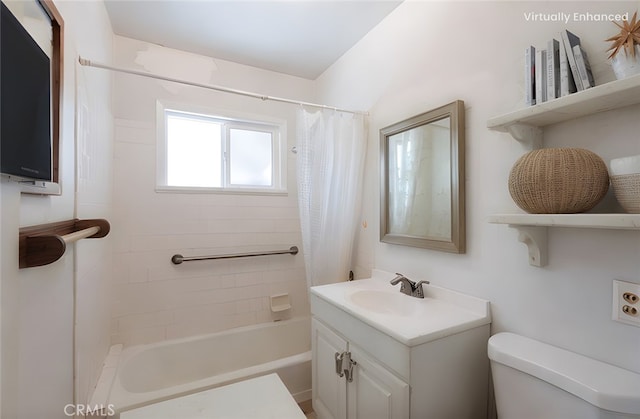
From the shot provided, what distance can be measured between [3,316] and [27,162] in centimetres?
34

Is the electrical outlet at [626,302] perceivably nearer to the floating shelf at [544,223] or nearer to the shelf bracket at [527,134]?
the floating shelf at [544,223]

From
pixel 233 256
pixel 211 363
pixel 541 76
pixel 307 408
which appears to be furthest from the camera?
pixel 233 256

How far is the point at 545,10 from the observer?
1.02m

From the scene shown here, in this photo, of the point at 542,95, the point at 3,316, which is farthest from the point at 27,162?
the point at 542,95

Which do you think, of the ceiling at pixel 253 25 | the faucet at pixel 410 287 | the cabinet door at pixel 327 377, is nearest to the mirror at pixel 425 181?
the faucet at pixel 410 287

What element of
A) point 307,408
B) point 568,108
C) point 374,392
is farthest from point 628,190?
point 307,408

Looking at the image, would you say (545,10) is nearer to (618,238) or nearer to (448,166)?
(448,166)

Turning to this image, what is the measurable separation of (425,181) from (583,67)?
2.45 ft

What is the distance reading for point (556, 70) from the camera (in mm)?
917

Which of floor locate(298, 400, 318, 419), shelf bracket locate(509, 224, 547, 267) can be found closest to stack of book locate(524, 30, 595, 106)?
shelf bracket locate(509, 224, 547, 267)

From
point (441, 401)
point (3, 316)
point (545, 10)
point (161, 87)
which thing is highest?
point (161, 87)

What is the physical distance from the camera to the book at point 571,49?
0.86 m

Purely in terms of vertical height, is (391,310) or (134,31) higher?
(134,31)

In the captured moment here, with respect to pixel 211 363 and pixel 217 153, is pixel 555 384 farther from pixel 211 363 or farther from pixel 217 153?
pixel 217 153
